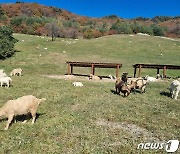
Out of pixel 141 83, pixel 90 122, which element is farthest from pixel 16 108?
pixel 141 83

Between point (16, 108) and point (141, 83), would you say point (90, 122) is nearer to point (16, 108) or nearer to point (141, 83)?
point (16, 108)

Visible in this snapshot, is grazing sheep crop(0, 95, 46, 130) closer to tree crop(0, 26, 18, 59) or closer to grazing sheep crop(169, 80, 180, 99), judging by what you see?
grazing sheep crop(169, 80, 180, 99)

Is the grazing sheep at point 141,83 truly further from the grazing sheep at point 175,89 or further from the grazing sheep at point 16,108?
the grazing sheep at point 16,108

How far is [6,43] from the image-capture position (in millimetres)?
44938

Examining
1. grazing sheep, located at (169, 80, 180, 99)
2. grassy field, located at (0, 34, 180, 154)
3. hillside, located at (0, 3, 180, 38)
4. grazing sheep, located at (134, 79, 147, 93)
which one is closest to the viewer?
grassy field, located at (0, 34, 180, 154)

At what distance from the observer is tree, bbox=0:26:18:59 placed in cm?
4388

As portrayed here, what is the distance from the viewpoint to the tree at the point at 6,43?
43875 mm

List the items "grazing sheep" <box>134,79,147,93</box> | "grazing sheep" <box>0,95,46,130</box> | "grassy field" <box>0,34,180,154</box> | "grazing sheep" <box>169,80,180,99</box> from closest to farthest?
"grassy field" <box>0,34,180,154</box>, "grazing sheep" <box>0,95,46,130</box>, "grazing sheep" <box>169,80,180,99</box>, "grazing sheep" <box>134,79,147,93</box>

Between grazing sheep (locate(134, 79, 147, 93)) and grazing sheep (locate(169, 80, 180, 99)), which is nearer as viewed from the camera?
grazing sheep (locate(169, 80, 180, 99))

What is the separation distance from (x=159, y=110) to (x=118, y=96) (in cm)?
376

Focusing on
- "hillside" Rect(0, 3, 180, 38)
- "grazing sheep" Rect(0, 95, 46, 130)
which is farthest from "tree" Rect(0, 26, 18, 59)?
"grazing sheep" Rect(0, 95, 46, 130)

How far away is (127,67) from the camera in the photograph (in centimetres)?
4138

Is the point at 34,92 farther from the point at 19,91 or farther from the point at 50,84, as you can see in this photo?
the point at 50,84

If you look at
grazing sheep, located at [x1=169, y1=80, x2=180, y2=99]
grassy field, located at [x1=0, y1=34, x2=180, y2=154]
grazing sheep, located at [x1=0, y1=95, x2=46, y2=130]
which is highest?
grazing sheep, located at [x1=169, y1=80, x2=180, y2=99]
